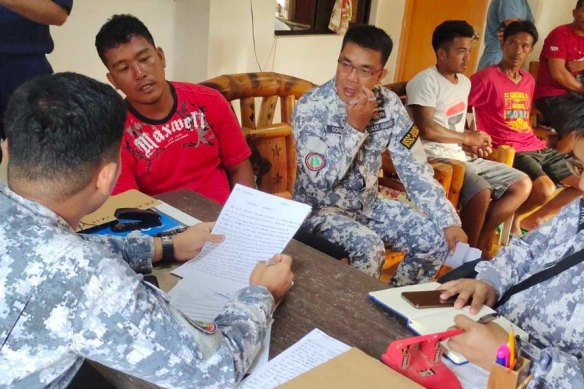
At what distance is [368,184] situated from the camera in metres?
2.16

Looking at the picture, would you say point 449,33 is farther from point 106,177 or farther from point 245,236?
point 106,177

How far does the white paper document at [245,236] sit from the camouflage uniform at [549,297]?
471mm

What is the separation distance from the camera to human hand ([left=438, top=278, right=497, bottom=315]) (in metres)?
1.16

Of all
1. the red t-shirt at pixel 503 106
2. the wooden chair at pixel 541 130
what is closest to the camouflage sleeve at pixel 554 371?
the red t-shirt at pixel 503 106

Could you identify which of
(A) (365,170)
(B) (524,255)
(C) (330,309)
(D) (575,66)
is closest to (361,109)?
(A) (365,170)

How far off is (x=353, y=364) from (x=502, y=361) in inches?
8.8

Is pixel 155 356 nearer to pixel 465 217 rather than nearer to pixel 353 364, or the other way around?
pixel 353 364

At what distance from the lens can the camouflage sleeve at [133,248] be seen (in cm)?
123

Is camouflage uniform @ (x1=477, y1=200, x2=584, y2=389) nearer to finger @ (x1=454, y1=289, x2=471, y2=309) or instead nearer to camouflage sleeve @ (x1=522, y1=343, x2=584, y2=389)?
camouflage sleeve @ (x1=522, y1=343, x2=584, y2=389)

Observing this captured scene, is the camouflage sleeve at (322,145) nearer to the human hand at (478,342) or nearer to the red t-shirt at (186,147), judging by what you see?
the red t-shirt at (186,147)

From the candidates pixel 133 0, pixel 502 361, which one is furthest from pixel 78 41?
pixel 502 361

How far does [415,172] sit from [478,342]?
1.23m

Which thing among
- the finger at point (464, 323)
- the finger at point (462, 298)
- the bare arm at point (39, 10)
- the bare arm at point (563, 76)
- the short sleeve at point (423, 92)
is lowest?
the finger at point (462, 298)

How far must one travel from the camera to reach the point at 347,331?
1059mm
